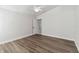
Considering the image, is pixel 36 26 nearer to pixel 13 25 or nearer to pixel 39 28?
Answer: pixel 39 28

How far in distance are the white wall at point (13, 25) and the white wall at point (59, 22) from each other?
0.84 ft

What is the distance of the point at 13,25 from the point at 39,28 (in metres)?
0.43

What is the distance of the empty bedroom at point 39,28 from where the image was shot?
4.39ft

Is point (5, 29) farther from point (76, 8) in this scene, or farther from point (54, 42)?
point (76, 8)

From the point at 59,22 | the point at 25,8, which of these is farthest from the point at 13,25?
the point at 59,22

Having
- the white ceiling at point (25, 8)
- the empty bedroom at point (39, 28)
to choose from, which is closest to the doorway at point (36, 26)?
the empty bedroom at point (39, 28)

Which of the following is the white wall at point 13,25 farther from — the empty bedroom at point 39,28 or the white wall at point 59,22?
the white wall at point 59,22

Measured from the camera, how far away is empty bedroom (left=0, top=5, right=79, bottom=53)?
4.39 ft

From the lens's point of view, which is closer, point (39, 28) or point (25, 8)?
point (25, 8)

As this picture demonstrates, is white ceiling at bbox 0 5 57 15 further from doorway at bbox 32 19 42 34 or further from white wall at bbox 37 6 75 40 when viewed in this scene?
doorway at bbox 32 19 42 34

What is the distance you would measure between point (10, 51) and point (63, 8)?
3.53ft

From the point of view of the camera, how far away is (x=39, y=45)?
1.41 m

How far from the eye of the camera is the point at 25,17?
55.7 inches
